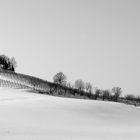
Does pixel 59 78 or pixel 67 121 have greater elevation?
pixel 59 78

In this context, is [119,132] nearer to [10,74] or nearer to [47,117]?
[47,117]

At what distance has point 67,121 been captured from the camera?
1841 centimetres

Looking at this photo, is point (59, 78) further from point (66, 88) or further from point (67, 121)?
point (67, 121)

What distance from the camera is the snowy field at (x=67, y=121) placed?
14.5 metres

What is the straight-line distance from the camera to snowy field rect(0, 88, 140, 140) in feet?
47.4

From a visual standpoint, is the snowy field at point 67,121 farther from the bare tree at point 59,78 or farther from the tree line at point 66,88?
the bare tree at point 59,78

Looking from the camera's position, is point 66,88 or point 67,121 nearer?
point 67,121

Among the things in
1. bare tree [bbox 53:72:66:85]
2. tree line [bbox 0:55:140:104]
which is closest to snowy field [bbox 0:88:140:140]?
tree line [bbox 0:55:140:104]

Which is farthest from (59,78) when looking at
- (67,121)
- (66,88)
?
(67,121)

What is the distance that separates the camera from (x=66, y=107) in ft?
73.4

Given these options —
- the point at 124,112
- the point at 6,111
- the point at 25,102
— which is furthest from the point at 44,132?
the point at 124,112

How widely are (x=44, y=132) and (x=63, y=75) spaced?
3151 inches

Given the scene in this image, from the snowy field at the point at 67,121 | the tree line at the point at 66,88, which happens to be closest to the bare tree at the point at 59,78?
the tree line at the point at 66,88

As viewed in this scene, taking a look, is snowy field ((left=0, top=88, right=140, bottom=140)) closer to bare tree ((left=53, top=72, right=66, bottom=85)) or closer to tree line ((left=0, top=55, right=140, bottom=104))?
tree line ((left=0, top=55, right=140, bottom=104))
